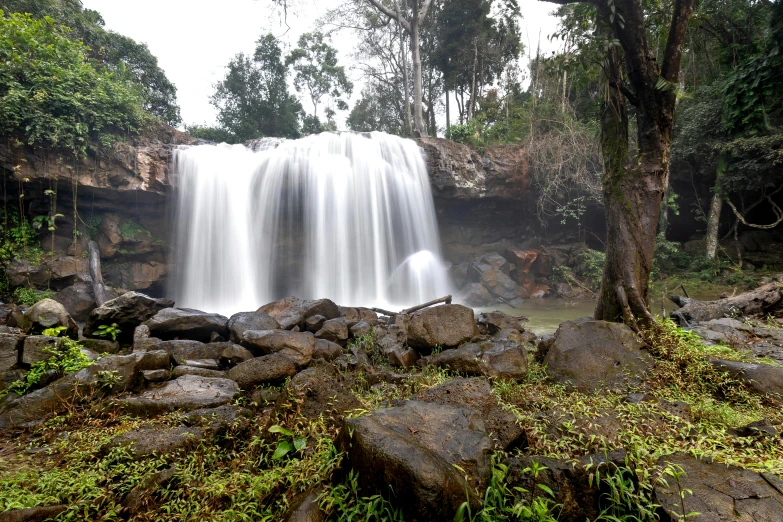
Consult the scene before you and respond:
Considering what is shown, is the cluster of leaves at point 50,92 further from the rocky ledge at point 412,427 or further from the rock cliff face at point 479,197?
the rock cliff face at point 479,197

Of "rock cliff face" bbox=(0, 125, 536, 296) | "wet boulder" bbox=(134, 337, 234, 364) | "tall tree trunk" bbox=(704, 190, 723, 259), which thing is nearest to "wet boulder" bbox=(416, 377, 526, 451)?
"wet boulder" bbox=(134, 337, 234, 364)

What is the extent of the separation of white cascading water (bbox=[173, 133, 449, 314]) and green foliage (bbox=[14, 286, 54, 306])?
13.9ft

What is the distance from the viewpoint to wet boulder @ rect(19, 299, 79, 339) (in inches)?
177

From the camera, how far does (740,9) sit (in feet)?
40.6

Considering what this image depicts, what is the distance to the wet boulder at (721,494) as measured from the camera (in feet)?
5.78

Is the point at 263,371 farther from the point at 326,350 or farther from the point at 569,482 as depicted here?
the point at 569,482

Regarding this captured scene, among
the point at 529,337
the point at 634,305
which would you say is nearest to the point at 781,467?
the point at 634,305

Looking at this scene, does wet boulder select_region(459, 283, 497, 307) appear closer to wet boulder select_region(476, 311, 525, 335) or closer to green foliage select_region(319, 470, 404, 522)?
wet boulder select_region(476, 311, 525, 335)

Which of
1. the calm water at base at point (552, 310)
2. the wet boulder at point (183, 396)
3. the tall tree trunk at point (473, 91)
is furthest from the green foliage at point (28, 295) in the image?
the tall tree trunk at point (473, 91)

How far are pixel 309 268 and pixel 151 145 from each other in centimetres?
712

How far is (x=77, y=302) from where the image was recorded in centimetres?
812

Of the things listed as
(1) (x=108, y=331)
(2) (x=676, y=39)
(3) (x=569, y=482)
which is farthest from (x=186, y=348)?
(2) (x=676, y=39)

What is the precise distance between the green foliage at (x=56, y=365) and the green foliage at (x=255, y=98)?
22157mm

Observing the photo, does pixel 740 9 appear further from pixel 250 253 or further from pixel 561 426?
pixel 250 253
